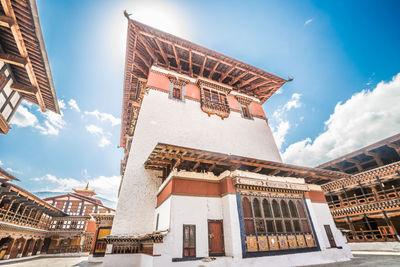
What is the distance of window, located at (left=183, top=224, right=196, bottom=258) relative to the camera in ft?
19.4

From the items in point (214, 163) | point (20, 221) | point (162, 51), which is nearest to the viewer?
point (214, 163)

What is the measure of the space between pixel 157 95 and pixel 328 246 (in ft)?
37.6

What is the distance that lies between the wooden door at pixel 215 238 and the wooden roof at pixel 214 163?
1993 mm

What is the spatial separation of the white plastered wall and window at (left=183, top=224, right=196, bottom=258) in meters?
2.74

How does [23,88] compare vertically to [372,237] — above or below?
above

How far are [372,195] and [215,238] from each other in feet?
53.6

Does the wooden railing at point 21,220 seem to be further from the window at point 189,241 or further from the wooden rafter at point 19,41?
the window at point 189,241

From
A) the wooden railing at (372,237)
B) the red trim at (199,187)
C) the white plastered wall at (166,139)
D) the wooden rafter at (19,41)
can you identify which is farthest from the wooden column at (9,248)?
the wooden railing at (372,237)

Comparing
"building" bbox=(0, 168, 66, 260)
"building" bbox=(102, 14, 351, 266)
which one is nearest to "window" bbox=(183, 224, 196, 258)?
"building" bbox=(102, 14, 351, 266)

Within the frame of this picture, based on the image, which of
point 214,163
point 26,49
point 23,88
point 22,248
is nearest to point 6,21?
point 26,49

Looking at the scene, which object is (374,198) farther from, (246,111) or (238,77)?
(238,77)

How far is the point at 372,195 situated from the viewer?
15086 mm

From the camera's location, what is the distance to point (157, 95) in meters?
11.3

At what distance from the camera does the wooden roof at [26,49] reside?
5059 millimetres
